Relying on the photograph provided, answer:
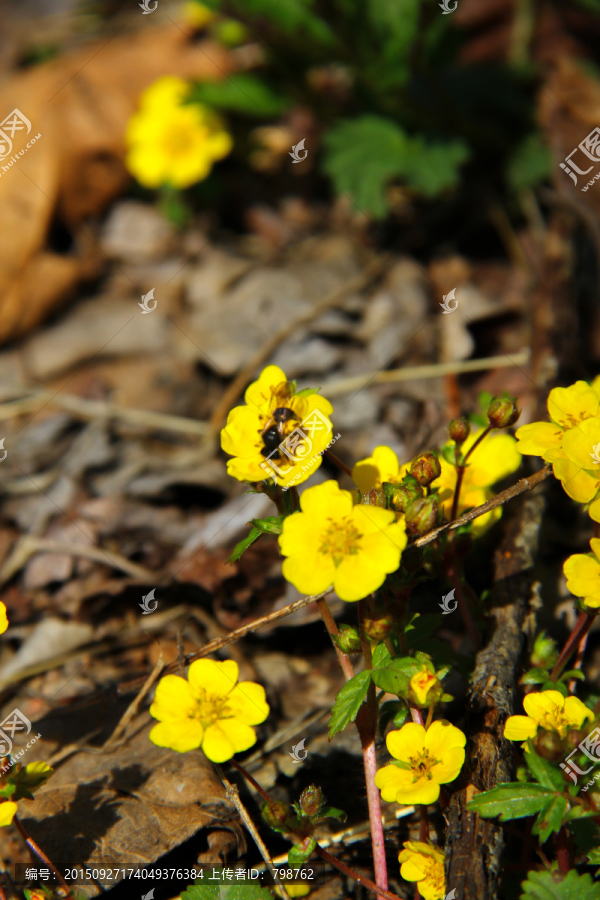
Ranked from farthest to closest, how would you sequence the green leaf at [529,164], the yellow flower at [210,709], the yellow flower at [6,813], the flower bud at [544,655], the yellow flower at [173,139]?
the yellow flower at [173,139], the green leaf at [529,164], the flower bud at [544,655], the yellow flower at [210,709], the yellow flower at [6,813]

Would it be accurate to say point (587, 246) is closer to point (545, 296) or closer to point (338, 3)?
point (545, 296)

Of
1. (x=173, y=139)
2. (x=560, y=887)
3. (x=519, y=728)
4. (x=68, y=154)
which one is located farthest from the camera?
(x=68, y=154)

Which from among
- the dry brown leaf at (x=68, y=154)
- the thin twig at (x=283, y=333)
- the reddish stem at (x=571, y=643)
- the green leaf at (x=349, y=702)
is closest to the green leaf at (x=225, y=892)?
the green leaf at (x=349, y=702)

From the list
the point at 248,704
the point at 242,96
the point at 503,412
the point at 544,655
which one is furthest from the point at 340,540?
the point at 242,96

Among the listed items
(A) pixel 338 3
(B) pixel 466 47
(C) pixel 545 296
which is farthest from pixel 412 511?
(B) pixel 466 47

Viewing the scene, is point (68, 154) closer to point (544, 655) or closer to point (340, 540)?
point (340, 540)

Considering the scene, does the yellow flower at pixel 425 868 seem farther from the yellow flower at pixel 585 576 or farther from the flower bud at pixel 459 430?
the flower bud at pixel 459 430

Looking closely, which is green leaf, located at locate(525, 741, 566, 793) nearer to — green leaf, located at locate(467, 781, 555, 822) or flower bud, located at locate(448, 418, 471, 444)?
green leaf, located at locate(467, 781, 555, 822)
